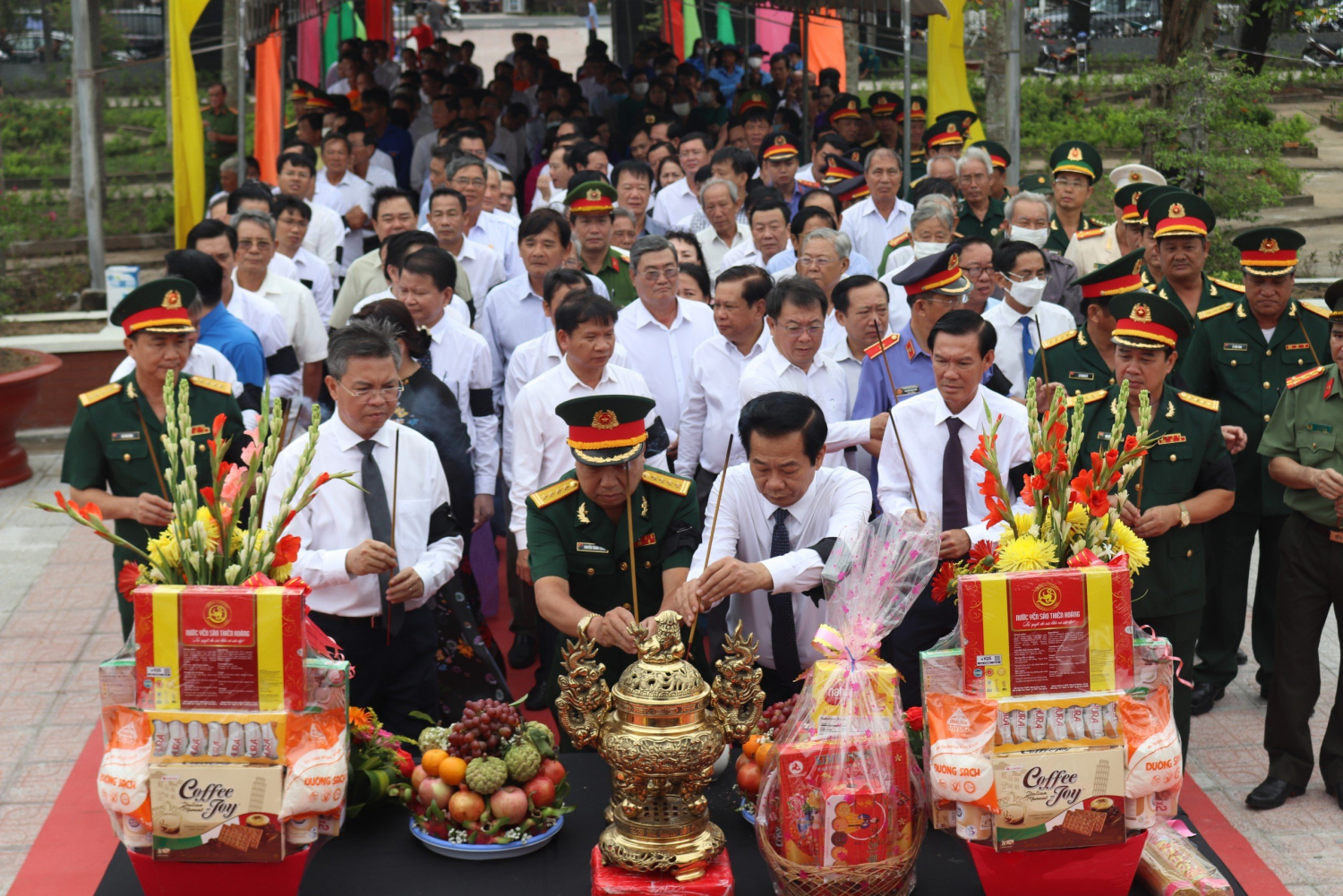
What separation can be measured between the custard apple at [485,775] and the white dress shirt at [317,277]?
517cm

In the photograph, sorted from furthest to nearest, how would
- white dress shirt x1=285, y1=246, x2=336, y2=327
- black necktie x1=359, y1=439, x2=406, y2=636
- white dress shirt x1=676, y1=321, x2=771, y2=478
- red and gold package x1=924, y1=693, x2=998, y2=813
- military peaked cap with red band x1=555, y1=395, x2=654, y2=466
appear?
white dress shirt x1=285, y1=246, x2=336, y2=327
white dress shirt x1=676, y1=321, x2=771, y2=478
black necktie x1=359, y1=439, x2=406, y2=636
military peaked cap with red band x1=555, y1=395, x2=654, y2=466
red and gold package x1=924, y1=693, x2=998, y2=813

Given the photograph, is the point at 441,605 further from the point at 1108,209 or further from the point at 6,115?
the point at 6,115

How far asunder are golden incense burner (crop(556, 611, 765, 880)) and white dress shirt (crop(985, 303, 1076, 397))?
3425mm

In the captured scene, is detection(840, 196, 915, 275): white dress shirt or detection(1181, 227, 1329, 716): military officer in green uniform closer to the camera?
detection(1181, 227, 1329, 716): military officer in green uniform

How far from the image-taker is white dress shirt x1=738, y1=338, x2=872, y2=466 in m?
5.11

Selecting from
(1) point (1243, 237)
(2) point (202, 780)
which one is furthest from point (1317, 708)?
(2) point (202, 780)

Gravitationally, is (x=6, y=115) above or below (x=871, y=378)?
above

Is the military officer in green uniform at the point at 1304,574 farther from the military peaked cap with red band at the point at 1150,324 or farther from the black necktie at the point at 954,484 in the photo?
the black necktie at the point at 954,484

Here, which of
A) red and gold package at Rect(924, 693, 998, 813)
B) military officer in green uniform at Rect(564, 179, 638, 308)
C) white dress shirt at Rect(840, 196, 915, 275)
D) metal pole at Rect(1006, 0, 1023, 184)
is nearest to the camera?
red and gold package at Rect(924, 693, 998, 813)

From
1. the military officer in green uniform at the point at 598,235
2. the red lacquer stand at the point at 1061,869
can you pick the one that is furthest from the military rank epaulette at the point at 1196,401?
the military officer in green uniform at the point at 598,235

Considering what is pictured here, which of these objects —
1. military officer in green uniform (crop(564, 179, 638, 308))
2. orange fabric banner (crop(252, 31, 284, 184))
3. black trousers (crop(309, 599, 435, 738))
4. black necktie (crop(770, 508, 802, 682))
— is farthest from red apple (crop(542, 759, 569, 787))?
orange fabric banner (crop(252, 31, 284, 184))

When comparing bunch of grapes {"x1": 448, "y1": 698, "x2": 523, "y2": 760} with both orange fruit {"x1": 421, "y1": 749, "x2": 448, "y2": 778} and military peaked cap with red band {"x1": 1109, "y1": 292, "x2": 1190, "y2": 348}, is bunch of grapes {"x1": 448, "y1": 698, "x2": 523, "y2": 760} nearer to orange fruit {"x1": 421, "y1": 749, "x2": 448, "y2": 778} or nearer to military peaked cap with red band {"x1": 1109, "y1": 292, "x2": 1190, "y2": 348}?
orange fruit {"x1": 421, "y1": 749, "x2": 448, "y2": 778}

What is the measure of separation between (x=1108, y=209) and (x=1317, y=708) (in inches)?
279

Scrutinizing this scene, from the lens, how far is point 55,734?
5535mm
